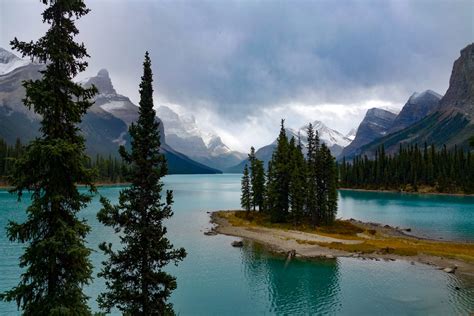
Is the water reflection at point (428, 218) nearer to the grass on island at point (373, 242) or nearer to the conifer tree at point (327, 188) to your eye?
the grass on island at point (373, 242)

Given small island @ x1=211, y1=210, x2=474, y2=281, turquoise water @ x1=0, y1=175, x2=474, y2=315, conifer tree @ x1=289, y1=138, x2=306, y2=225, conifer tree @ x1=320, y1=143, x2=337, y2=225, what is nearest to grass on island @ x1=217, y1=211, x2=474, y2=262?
small island @ x1=211, y1=210, x2=474, y2=281

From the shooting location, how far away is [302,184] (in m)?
92.9

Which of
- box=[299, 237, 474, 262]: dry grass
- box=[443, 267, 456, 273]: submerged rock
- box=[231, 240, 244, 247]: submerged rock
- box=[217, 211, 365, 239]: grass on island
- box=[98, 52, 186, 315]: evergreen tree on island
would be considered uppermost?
box=[98, 52, 186, 315]: evergreen tree on island

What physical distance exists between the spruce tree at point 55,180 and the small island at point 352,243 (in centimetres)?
4944

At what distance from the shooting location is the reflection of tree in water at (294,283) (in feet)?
139

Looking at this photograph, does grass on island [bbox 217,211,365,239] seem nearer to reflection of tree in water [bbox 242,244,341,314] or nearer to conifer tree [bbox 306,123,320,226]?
conifer tree [bbox 306,123,320,226]

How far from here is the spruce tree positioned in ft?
55.8

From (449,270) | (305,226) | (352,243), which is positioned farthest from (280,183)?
(449,270)

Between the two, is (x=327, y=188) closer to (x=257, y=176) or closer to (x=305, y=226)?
(x=305, y=226)

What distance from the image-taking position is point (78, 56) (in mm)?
18984

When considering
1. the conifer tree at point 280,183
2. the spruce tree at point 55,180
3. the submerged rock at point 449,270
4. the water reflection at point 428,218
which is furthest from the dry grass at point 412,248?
the spruce tree at point 55,180

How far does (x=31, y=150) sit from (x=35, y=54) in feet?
15.5

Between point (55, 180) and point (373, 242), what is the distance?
69963 millimetres

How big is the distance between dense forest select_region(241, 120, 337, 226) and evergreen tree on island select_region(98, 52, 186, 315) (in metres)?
68.9
